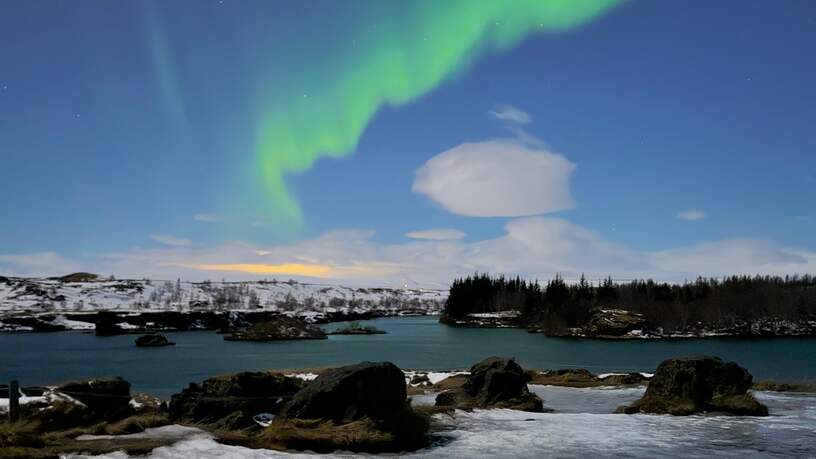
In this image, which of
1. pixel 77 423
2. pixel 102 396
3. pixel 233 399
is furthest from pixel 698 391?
pixel 77 423

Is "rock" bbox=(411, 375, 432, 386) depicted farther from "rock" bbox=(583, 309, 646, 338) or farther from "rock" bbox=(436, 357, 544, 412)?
"rock" bbox=(583, 309, 646, 338)

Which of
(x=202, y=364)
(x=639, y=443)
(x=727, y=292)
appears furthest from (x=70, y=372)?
(x=727, y=292)

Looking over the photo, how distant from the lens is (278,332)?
147m

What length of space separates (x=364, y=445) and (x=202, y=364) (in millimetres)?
70114

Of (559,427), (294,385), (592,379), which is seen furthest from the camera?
(592,379)

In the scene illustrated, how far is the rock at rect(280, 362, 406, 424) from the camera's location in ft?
46.7

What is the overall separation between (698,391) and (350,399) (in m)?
11.4

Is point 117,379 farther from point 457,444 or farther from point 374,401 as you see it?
point 457,444

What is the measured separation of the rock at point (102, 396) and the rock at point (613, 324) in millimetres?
140745

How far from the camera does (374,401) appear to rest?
565 inches

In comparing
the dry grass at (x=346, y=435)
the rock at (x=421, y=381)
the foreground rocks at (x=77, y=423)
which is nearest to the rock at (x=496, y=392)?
the dry grass at (x=346, y=435)

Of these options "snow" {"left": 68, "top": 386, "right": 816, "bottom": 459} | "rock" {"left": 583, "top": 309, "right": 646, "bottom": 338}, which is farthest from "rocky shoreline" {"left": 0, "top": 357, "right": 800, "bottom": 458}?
"rock" {"left": 583, "top": 309, "right": 646, "bottom": 338}

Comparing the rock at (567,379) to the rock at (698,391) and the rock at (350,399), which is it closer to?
the rock at (698,391)

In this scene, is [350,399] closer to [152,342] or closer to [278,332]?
[152,342]
